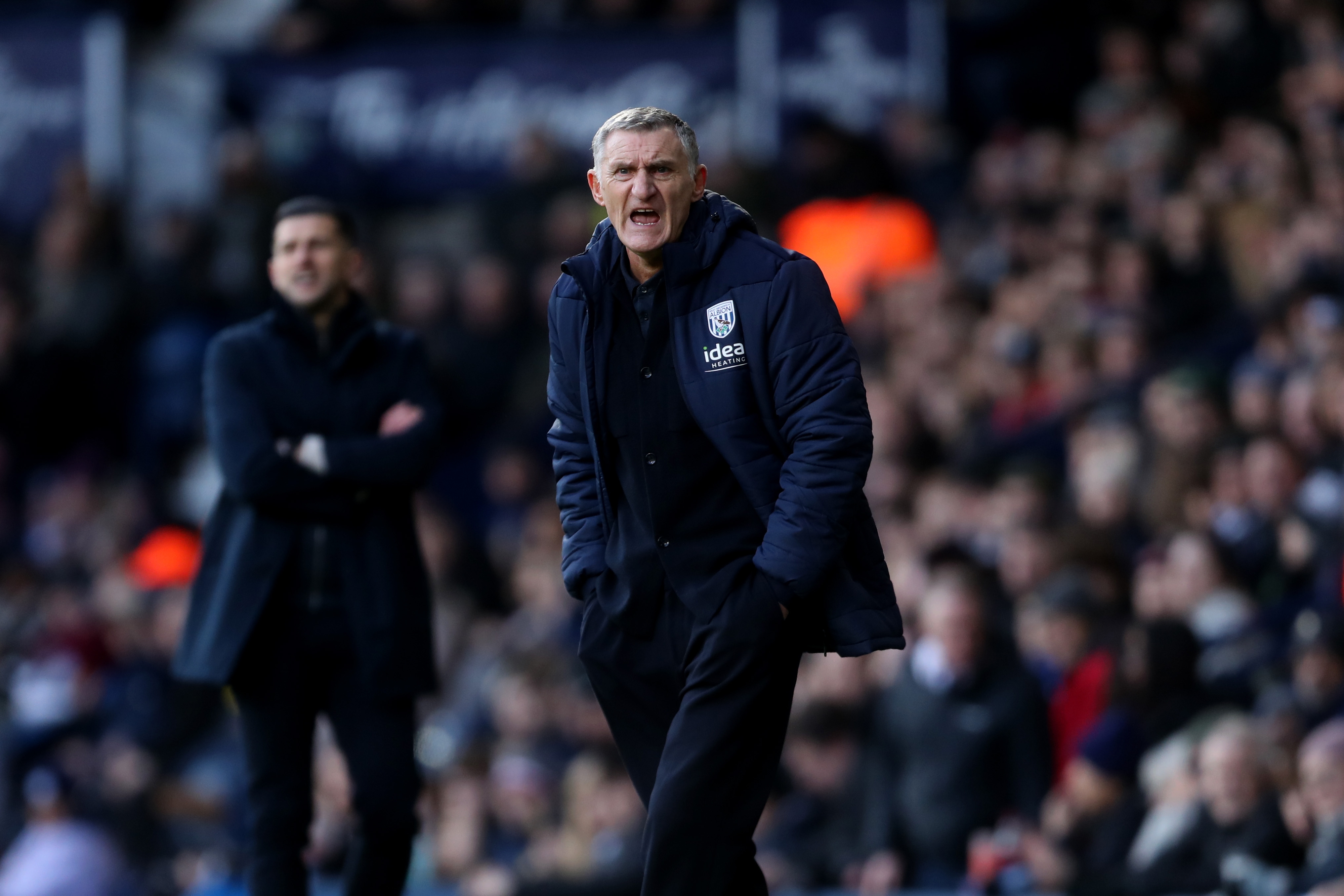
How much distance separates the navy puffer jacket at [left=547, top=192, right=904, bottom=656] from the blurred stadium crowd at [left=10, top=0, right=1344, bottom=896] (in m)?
2.66

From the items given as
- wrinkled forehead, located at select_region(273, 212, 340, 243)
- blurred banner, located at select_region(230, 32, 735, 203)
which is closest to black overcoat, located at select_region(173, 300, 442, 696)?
wrinkled forehead, located at select_region(273, 212, 340, 243)

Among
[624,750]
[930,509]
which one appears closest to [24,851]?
[930,509]

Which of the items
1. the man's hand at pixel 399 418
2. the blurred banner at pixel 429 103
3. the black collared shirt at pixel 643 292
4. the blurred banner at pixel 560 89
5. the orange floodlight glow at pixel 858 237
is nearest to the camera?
the black collared shirt at pixel 643 292

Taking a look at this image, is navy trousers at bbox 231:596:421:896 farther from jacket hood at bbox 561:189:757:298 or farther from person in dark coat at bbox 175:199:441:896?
jacket hood at bbox 561:189:757:298

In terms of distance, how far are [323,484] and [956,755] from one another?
318cm

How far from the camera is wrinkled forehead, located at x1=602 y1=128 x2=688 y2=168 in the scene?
4402mm

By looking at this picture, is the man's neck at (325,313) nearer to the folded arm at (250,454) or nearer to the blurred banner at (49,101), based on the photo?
the folded arm at (250,454)

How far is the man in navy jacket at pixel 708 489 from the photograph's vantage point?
4316mm

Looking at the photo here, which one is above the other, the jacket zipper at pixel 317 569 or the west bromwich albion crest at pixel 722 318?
the west bromwich albion crest at pixel 722 318

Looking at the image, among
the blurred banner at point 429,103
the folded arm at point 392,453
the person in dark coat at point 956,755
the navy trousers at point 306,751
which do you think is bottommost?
the person in dark coat at point 956,755

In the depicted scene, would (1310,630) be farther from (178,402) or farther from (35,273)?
(35,273)

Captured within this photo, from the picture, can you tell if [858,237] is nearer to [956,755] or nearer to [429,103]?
[429,103]

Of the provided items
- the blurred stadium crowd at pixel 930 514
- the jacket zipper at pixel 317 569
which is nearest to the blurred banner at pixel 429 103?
the blurred stadium crowd at pixel 930 514

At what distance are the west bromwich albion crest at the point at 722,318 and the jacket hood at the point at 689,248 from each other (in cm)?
9
